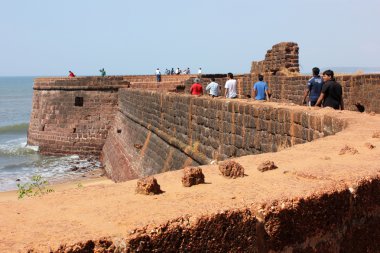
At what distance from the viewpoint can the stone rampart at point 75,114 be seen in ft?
79.3

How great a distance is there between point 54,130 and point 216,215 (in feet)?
79.0

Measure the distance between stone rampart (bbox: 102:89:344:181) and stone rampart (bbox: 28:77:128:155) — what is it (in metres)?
6.87

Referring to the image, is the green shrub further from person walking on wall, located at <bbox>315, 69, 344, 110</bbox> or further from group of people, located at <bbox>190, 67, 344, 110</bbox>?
person walking on wall, located at <bbox>315, 69, 344, 110</bbox>

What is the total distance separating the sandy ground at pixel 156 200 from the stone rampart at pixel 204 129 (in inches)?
95.8

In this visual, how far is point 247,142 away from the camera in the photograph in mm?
7391

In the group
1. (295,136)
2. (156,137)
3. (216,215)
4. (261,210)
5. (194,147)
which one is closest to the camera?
(216,215)

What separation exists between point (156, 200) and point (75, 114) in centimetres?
2297

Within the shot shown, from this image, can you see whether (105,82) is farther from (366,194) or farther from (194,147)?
(366,194)

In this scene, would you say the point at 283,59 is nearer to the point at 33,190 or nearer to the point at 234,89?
the point at 234,89

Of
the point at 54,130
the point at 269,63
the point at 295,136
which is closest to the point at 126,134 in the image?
the point at 269,63

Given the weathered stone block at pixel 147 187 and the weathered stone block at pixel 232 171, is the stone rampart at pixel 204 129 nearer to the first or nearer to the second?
the weathered stone block at pixel 232 171

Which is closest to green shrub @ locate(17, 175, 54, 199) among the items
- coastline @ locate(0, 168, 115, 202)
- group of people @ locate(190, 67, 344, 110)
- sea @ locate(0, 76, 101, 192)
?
group of people @ locate(190, 67, 344, 110)

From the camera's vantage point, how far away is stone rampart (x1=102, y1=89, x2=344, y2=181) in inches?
245

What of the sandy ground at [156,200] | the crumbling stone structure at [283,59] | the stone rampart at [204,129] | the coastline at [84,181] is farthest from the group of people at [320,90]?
the coastline at [84,181]
